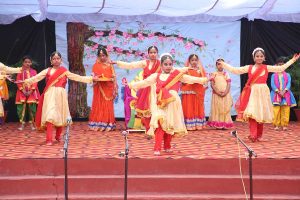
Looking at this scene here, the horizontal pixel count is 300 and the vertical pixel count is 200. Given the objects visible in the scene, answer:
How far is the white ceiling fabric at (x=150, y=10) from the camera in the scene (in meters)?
10.5

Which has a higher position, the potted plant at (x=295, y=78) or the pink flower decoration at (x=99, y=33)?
the pink flower decoration at (x=99, y=33)

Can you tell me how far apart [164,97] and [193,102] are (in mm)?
3520

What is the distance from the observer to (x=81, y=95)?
1219cm

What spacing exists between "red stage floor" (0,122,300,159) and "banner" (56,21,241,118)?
1.94 meters

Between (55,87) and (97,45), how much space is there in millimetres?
3931

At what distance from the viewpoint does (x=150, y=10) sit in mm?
11133

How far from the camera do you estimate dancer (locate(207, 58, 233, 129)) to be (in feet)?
35.3

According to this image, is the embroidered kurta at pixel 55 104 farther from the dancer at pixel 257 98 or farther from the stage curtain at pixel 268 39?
the stage curtain at pixel 268 39

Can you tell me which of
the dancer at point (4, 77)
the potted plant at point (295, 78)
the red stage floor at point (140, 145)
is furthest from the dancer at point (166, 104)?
the potted plant at point (295, 78)

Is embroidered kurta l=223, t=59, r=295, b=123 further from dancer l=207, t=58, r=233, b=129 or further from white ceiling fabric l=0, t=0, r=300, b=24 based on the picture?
white ceiling fabric l=0, t=0, r=300, b=24

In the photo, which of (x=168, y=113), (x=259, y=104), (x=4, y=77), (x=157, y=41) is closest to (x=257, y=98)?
(x=259, y=104)

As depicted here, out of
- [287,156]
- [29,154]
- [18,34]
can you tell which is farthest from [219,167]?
[18,34]

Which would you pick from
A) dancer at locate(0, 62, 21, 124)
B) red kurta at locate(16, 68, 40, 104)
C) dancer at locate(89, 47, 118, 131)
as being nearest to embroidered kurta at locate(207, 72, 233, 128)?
dancer at locate(89, 47, 118, 131)

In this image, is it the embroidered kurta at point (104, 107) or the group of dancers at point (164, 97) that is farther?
the embroidered kurta at point (104, 107)
